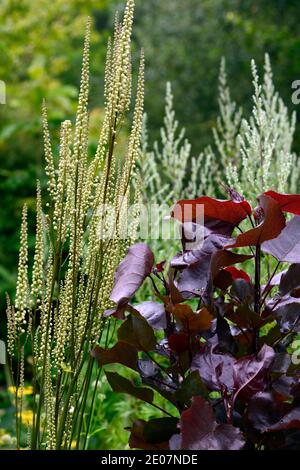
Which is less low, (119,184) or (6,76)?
(6,76)

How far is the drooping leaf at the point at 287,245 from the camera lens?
6.57 ft

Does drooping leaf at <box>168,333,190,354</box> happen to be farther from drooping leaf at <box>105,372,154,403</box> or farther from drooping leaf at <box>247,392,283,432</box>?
drooping leaf at <box>247,392,283,432</box>

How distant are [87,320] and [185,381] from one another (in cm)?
52

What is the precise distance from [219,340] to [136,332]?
0.78ft

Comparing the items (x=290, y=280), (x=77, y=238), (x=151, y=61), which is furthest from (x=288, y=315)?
(x=151, y=61)

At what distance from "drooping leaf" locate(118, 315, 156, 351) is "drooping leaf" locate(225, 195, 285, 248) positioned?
0.30 metres

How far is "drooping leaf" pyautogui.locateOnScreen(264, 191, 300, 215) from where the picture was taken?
1966 millimetres

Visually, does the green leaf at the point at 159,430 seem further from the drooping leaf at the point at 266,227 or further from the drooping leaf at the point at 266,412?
the drooping leaf at the point at 266,227

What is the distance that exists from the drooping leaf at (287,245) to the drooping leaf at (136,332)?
39cm

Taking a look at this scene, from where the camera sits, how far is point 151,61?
48.8ft

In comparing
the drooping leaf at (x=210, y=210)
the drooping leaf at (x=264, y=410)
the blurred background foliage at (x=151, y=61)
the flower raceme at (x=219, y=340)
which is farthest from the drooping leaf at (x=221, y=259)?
the blurred background foliage at (x=151, y=61)

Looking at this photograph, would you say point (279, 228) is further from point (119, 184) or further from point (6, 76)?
point (6, 76)

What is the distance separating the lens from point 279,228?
1905mm
